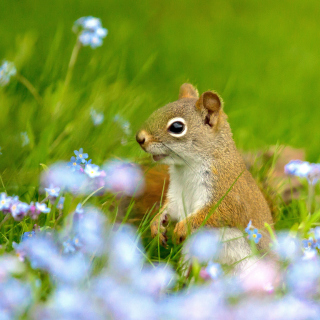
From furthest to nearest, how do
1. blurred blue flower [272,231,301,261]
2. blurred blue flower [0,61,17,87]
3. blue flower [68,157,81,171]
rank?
1. blurred blue flower [0,61,17,87]
2. blue flower [68,157,81,171]
3. blurred blue flower [272,231,301,261]

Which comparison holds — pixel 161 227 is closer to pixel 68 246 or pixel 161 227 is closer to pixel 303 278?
pixel 68 246

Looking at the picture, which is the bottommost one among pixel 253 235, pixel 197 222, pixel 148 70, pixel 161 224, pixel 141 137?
pixel 148 70

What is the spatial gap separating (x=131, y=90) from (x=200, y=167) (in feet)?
4.81

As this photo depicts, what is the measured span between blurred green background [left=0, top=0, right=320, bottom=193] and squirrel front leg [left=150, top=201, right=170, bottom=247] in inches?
20.3

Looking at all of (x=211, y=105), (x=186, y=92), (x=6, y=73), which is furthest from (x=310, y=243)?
(x=6, y=73)

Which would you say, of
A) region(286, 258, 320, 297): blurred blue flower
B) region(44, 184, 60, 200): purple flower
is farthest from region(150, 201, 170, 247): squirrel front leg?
region(286, 258, 320, 297): blurred blue flower

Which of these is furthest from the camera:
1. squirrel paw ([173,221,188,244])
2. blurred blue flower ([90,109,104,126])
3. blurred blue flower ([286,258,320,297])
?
blurred blue flower ([90,109,104,126])

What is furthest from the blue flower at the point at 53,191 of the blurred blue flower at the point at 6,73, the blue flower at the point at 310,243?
the blurred blue flower at the point at 6,73

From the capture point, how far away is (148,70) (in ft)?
19.0

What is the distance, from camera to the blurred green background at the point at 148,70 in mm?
3166

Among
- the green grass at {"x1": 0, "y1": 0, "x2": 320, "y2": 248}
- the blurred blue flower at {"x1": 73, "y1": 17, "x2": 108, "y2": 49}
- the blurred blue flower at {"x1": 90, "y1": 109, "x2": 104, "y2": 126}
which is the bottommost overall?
the green grass at {"x1": 0, "y1": 0, "x2": 320, "y2": 248}

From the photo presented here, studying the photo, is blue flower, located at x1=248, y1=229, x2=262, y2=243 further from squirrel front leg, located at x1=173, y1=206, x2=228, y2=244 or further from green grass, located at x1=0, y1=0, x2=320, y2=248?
green grass, located at x1=0, y1=0, x2=320, y2=248

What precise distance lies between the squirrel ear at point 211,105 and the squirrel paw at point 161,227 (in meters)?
0.58

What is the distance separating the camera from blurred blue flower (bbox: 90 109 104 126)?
10.9 ft
